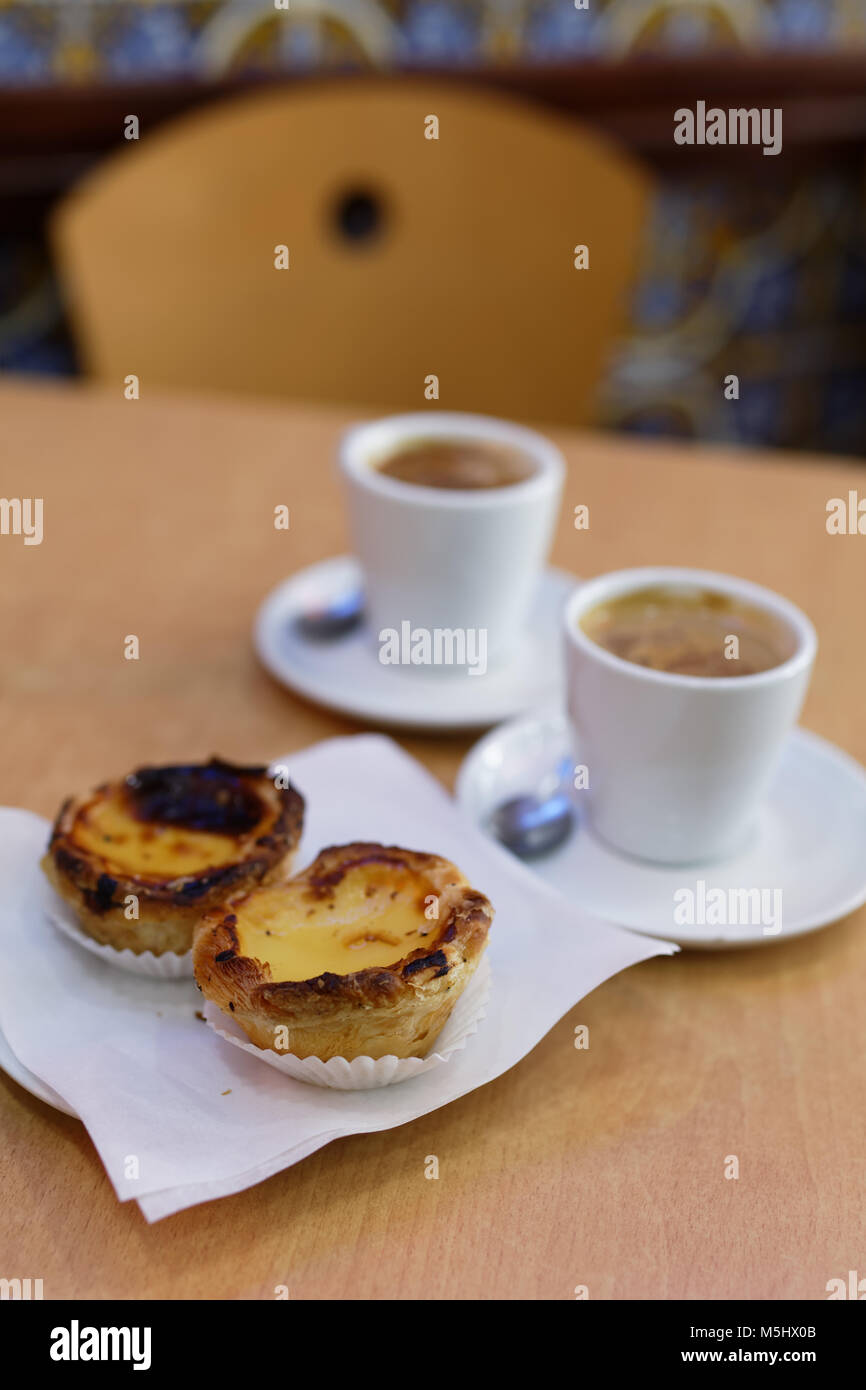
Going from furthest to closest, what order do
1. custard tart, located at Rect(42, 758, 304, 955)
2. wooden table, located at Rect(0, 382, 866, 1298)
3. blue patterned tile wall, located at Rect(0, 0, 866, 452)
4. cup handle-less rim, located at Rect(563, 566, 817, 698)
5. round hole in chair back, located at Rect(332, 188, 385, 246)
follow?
blue patterned tile wall, located at Rect(0, 0, 866, 452) < round hole in chair back, located at Rect(332, 188, 385, 246) < cup handle-less rim, located at Rect(563, 566, 817, 698) < custard tart, located at Rect(42, 758, 304, 955) < wooden table, located at Rect(0, 382, 866, 1298)

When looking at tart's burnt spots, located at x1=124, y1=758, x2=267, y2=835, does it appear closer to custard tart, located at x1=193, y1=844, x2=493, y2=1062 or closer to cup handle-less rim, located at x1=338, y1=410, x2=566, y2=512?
custard tart, located at x1=193, y1=844, x2=493, y2=1062

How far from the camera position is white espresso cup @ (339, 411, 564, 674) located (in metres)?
1.04

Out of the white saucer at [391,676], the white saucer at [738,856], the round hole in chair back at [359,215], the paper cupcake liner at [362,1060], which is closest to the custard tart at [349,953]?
the paper cupcake liner at [362,1060]

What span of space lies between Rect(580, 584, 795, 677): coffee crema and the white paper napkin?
0.59 feet

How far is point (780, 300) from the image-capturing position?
2.96 m

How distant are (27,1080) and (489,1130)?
24 cm

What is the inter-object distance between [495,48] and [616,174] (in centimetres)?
81

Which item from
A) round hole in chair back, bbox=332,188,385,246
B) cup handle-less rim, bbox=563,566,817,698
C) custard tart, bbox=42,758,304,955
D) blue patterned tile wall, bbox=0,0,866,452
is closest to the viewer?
custard tart, bbox=42,758,304,955

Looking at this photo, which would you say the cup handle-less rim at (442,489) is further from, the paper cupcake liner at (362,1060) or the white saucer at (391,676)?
the paper cupcake liner at (362,1060)

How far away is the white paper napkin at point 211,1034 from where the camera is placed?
60 cm

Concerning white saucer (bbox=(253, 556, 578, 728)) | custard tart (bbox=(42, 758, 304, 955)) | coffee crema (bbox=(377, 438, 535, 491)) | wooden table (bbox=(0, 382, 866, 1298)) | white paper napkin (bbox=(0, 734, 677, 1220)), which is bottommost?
wooden table (bbox=(0, 382, 866, 1298))

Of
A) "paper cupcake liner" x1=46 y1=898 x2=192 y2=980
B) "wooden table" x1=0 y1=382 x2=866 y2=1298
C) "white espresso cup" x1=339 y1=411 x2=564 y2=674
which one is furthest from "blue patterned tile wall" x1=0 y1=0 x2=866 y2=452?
"paper cupcake liner" x1=46 y1=898 x2=192 y2=980

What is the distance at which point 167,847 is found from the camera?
2.48ft
